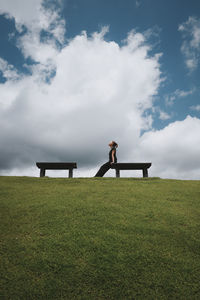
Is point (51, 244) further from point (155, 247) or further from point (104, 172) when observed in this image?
point (104, 172)

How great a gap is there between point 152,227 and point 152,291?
1.89 metres

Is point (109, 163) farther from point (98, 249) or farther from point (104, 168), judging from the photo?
point (98, 249)

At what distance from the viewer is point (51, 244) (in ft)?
14.0

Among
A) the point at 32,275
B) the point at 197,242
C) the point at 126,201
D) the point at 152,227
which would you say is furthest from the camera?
the point at 126,201

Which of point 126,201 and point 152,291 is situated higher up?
point 126,201

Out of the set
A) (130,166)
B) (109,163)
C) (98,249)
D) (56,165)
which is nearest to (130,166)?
(130,166)

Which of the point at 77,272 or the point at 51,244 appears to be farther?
the point at 51,244

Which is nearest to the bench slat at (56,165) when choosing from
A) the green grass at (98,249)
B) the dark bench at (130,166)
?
the dark bench at (130,166)

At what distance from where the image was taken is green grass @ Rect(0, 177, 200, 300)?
326cm

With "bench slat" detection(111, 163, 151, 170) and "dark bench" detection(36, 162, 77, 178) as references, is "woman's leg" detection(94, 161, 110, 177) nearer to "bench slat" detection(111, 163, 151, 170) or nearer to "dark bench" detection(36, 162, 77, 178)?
"bench slat" detection(111, 163, 151, 170)

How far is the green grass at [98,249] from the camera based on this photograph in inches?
128

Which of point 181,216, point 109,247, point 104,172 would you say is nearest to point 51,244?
point 109,247

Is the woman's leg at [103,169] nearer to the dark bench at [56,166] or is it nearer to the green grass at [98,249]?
the dark bench at [56,166]

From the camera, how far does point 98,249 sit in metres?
4.12
